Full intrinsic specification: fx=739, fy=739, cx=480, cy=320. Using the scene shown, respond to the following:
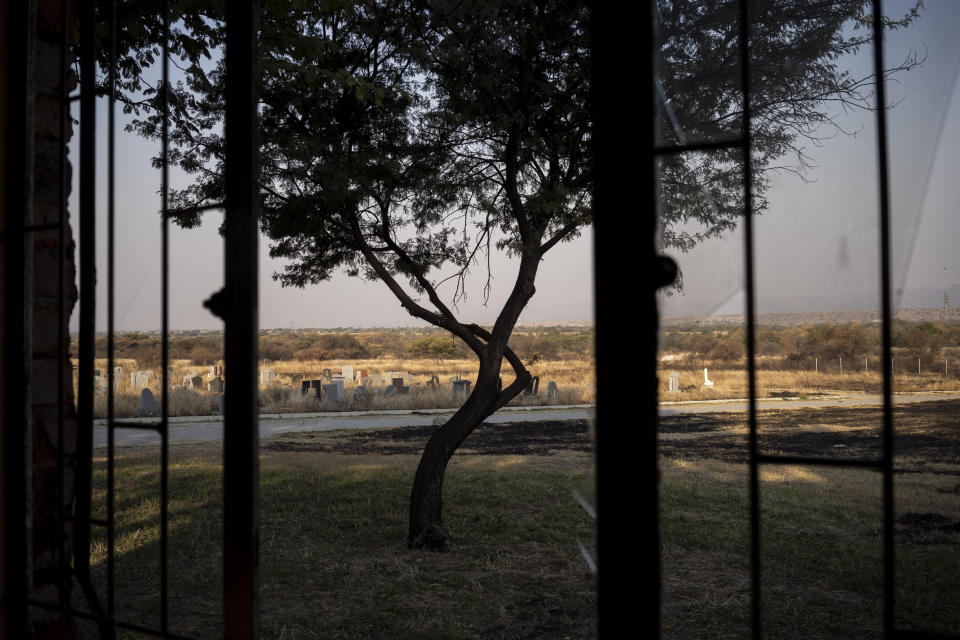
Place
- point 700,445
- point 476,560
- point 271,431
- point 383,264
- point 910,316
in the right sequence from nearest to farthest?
point 476,560
point 383,264
point 700,445
point 271,431
point 910,316

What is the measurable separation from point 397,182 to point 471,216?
82 centimetres

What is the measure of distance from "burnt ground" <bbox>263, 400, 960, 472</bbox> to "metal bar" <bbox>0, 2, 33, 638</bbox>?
7.84 m

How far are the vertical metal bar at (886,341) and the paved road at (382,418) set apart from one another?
35.7 feet

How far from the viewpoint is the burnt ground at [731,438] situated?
9.66 meters

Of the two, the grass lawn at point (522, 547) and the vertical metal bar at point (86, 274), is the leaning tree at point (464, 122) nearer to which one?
the grass lawn at point (522, 547)

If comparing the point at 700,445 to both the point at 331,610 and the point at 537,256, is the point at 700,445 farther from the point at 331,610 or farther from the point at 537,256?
the point at 331,610

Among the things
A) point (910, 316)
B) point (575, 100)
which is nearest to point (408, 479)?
point (575, 100)

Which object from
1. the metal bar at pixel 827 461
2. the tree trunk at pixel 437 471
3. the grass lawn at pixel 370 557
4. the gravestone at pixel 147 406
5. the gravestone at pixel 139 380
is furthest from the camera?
the gravestone at pixel 139 380

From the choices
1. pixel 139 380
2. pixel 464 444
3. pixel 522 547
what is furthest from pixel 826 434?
pixel 139 380

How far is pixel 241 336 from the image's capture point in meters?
1.50

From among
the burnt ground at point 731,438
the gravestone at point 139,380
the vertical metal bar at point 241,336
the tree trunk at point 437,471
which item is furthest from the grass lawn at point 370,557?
the gravestone at point 139,380

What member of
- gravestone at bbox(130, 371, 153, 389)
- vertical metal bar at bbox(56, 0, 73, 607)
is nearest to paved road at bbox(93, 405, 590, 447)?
gravestone at bbox(130, 371, 153, 389)

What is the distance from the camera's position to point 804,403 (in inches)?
626

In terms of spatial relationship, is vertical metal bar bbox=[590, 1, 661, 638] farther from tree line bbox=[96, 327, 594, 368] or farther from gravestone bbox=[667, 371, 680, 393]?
tree line bbox=[96, 327, 594, 368]
